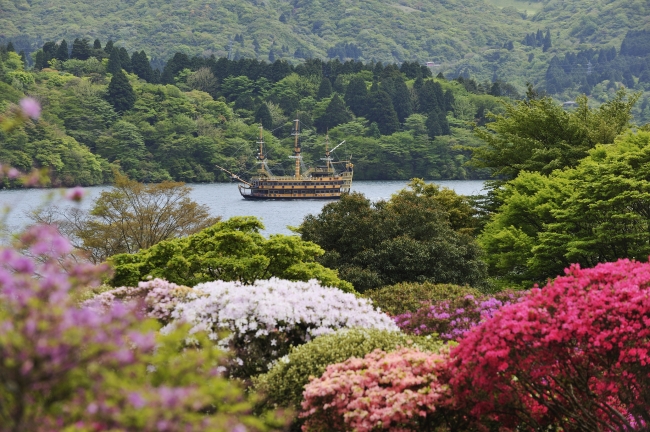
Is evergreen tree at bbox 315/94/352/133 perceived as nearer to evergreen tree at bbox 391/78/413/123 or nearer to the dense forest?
the dense forest

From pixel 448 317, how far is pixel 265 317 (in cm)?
479

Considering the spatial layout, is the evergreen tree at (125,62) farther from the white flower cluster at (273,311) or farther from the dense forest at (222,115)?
the white flower cluster at (273,311)

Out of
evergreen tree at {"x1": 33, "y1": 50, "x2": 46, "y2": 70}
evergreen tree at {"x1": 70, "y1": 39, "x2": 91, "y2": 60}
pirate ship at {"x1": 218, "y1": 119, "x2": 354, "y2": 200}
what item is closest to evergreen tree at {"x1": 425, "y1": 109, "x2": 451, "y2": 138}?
pirate ship at {"x1": 218, "y1": 119, "x2": 354, "y2": 200}

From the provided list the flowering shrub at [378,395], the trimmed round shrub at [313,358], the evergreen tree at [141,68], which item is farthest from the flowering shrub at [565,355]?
the evergreen tree at [141,68]

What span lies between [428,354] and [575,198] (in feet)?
→ 51.3

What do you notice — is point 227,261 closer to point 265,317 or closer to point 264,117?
point 265,317

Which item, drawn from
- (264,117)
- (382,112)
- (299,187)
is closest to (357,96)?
(382,112)

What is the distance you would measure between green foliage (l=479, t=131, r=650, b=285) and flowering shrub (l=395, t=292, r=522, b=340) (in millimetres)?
8598

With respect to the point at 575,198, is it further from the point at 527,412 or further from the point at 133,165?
the point at 133,165

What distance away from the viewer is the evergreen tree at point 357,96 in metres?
148

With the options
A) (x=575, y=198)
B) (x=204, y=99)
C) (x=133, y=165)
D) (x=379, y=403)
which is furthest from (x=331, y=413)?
(x=204, y=99)

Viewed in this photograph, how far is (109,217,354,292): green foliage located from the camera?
54.6 feet

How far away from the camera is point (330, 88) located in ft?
503

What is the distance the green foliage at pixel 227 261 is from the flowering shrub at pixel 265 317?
498 cm
